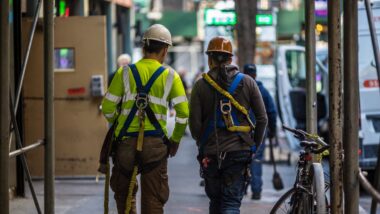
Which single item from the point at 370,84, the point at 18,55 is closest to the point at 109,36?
the point at 370,84

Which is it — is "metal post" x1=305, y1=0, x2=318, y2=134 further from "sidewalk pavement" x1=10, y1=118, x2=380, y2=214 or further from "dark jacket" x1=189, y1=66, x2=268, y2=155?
"sidewalk pavement" x1=10, y1=118, x2=380, y2=214

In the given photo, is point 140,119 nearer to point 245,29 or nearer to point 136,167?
point 136,167

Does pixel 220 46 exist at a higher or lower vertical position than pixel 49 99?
higher

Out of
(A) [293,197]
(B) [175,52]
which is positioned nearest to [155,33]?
→ (A) [293,197]

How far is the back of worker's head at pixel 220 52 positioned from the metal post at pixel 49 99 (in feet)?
4.44

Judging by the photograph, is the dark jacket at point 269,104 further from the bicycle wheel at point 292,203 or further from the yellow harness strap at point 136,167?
the yellow harness strap at point 136,167

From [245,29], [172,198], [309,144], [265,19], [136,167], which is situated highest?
[265,19]

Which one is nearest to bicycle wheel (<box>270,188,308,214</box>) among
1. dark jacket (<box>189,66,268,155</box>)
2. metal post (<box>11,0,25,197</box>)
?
dark jacket (<box>189,66,268,155</box>)

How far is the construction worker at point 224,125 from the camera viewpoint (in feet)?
23.5

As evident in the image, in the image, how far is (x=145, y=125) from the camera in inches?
266

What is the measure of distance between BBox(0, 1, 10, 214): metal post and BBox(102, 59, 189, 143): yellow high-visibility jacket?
1.07 m

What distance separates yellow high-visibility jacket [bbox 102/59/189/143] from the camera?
6.79 meters

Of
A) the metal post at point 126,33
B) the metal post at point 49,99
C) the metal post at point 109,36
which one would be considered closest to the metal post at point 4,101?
the metal post at point 49,99

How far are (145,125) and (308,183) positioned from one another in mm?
1361
